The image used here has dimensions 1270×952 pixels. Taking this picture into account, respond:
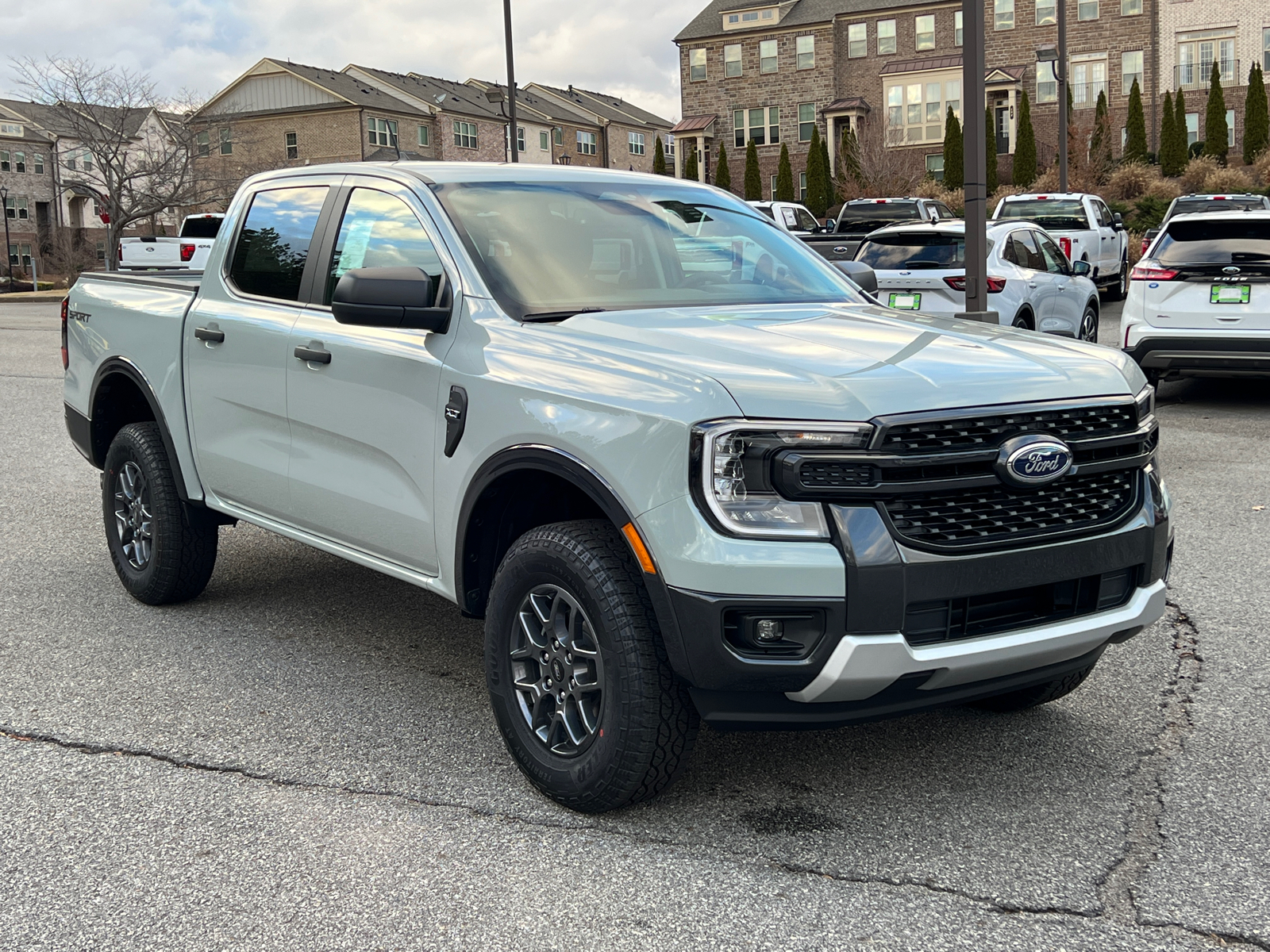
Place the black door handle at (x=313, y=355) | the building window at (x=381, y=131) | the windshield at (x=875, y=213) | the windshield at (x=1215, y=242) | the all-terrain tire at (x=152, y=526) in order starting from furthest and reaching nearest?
the building window at (x=381, y=131), the windshield at (x=875, y=213), the windshield at (x=1215, y=242), the all-terrain tire at (x=152, y=526), the black door handle at (x=313, y=355)

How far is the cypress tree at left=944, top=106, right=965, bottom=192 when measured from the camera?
52.8 m

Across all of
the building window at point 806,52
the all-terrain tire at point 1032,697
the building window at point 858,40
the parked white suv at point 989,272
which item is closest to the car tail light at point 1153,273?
the parked white suv at point 989,272

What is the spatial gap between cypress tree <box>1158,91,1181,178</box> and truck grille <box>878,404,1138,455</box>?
164 ft

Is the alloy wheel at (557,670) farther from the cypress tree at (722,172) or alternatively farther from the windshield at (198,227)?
the cypress tree at (722,172)

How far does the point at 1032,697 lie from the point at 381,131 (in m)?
74.7

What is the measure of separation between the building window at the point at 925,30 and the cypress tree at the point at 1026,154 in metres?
11.1

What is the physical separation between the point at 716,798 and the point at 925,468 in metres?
1.22

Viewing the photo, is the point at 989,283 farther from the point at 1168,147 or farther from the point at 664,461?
the point at 1168,147

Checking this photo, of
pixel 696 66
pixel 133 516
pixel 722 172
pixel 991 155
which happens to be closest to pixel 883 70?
pixel 722 172

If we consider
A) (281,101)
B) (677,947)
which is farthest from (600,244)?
(281,101)

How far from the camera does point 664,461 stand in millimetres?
3381

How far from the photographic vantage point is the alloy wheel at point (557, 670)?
3713 mm

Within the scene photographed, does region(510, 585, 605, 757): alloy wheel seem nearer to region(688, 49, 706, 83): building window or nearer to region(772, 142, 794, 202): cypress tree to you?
region(772, 142, 794, 202): cypress tree

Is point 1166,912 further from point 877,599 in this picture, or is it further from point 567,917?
point 567,917
